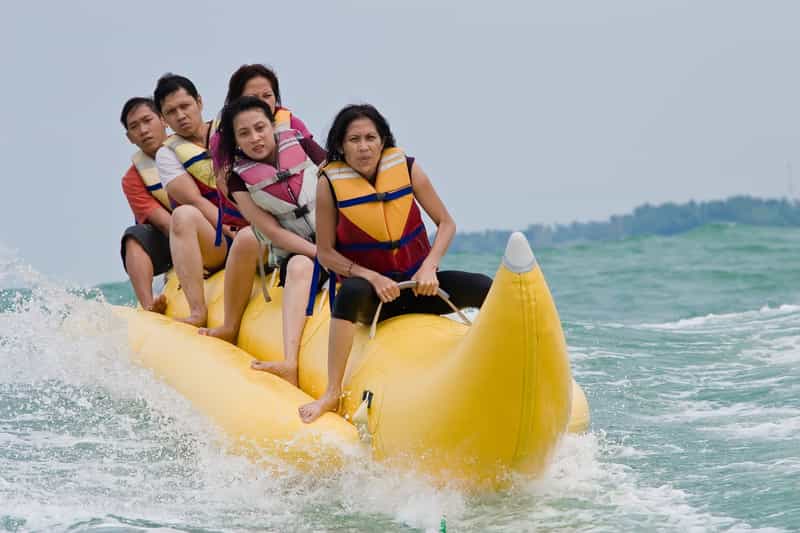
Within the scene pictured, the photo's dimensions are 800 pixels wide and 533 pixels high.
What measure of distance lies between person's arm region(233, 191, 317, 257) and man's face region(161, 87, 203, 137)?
825 mm

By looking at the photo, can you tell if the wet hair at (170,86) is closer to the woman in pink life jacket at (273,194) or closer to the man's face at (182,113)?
the man's face at (182,113)

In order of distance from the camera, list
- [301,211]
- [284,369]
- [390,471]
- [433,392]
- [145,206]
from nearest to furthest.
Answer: [433,392] → [390,471] → [284,369] → [301,211] → [145,206]

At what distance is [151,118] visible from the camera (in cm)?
489

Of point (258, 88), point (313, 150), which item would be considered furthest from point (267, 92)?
point (313, 150)

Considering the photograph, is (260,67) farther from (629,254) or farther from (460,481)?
(629,254)

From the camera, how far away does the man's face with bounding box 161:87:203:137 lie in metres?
4.53

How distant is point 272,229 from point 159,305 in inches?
48.3

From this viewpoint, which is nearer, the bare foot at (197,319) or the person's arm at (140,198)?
the bare foot at (197,319)

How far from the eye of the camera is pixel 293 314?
12.0 feet

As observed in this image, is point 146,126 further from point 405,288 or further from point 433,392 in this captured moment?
point 433,392

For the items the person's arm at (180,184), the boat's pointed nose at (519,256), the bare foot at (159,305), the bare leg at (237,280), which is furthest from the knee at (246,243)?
the boat's pointed nose at (519,256)

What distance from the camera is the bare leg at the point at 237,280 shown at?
395 cm

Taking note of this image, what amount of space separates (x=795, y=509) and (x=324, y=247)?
4.86 ft

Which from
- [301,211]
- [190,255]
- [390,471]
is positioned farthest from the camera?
[190,255]
